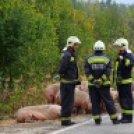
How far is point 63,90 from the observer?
11.1 m

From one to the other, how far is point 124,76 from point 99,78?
0.68m

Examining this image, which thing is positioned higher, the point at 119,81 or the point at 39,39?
the point at 39,39

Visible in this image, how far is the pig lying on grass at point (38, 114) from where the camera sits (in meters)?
12.6

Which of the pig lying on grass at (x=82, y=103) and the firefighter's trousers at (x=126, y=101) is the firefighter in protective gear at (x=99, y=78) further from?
the pig lying on grass at (x=82, y=103)

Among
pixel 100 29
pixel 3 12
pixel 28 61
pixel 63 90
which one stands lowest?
pixel 63 90

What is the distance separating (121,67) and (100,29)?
49.5 metres

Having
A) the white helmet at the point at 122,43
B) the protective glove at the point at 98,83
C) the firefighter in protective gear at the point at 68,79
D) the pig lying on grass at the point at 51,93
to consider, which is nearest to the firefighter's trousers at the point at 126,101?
the protective glove at the point at 98,83

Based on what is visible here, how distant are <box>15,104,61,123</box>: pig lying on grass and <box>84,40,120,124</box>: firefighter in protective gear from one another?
2.04 metres

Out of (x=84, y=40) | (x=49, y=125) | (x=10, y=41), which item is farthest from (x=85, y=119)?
(x=84, y=40)

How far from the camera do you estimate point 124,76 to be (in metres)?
11.0

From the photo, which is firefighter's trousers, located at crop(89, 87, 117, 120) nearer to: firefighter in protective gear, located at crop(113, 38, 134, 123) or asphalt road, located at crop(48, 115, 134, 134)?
asphalt road, located at crop(48, 115, 134, 134)

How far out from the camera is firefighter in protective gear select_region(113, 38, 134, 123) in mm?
10875

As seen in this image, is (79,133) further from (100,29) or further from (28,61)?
(100,29)

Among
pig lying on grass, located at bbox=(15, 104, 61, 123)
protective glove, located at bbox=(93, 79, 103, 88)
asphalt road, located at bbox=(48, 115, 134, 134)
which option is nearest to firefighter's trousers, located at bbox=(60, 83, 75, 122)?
asphalt road, located at bbox=(48, 115, 134, 134)
